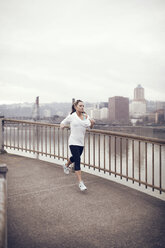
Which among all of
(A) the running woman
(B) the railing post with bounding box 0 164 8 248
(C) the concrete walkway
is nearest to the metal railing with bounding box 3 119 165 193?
(A) the running woman

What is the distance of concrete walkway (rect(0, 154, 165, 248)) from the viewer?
2605 millimetres

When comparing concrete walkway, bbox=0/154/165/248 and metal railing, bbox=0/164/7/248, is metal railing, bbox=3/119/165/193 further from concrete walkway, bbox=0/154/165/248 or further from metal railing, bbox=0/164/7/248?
metal railing, bbox=0/164/7/248

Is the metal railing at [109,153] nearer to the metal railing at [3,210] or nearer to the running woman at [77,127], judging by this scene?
the running woman at [77,127]

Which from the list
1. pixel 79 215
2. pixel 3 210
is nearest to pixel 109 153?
pixel 79 215

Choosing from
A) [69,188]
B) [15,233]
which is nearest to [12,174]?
[69,188]

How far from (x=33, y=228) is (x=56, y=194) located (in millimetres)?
1243

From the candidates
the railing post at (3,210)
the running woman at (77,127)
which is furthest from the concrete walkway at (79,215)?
the railing post at (3,210)

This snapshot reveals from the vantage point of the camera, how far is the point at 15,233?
107 inches

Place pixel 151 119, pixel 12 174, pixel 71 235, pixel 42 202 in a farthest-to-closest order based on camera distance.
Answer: pixel 151 119 < pixel 12 174 < pixel 42 202 < pixel 71 235

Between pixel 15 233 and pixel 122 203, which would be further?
pixel 122 203

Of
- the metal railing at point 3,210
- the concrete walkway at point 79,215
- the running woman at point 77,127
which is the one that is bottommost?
the concrete walkway at point 79,215

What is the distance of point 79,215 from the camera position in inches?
128

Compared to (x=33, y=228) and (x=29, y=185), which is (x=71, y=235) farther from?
(x=29, y=185)

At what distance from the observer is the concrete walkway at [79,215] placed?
2605mm
